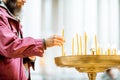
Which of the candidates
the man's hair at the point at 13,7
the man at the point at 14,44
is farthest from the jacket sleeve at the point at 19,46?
the man's hair at the point at 13,7

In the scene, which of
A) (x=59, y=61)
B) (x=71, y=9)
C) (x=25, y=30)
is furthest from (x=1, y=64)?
(x=71, y=9)

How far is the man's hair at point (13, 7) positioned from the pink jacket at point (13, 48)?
93mm

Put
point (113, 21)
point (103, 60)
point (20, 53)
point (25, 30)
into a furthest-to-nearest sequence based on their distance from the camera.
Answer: point (113, 21), point (25, 30), point (103, 60), point (20, 53)

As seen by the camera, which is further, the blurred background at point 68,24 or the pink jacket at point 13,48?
the blurred background at point 68,24

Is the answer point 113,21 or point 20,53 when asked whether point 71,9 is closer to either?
point 113,21

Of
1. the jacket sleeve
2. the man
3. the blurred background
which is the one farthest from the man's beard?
the blurred background

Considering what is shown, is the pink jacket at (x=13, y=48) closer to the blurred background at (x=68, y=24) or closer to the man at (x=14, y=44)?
the man at (x=14, y=44)

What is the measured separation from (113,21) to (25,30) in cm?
A: 102

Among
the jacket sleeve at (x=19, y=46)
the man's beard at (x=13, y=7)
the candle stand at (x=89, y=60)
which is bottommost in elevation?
the candle stand at (x=89, y=60)

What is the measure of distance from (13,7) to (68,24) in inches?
90.4

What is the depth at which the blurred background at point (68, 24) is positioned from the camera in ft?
11.7

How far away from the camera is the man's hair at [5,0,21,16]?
1.44 meters

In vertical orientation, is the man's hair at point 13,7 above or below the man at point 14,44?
above

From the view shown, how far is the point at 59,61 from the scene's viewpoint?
132 cm
